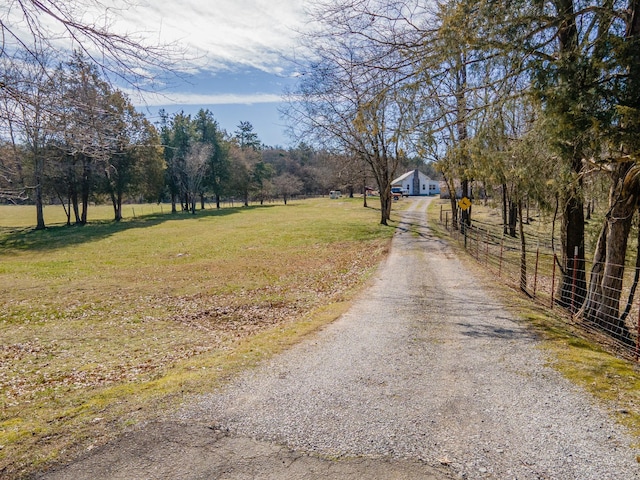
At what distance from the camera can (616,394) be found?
454 cm

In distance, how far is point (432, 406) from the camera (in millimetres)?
4352

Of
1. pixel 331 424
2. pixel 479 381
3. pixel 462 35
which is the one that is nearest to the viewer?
pixel 331 424

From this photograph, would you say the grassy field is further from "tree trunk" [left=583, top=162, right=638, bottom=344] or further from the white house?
the white house

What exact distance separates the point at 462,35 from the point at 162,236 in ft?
80.5

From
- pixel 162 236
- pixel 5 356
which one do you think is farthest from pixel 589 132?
pixel 162 236

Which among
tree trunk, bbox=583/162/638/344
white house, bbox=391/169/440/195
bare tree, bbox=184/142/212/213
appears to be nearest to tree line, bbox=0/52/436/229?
bare tree, bbox=184/142/212/213

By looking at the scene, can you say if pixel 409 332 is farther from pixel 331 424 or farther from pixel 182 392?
pixel 182 392

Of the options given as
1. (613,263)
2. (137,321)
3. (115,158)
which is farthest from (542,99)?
(115,158)

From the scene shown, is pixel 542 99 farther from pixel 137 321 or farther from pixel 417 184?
pixel 417 184

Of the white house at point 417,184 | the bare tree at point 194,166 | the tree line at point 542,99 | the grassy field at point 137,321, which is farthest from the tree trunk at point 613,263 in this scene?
the white house at point 417,184

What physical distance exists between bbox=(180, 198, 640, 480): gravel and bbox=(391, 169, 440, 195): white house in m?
77.0

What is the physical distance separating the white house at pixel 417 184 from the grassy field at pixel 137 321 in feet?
202

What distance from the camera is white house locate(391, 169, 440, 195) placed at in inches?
3214

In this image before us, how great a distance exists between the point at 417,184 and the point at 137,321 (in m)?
78.0
